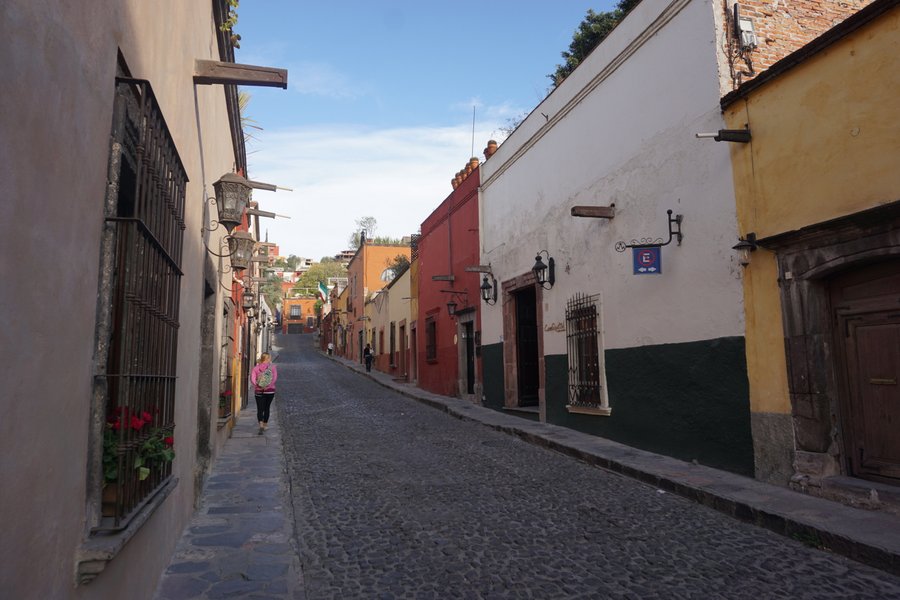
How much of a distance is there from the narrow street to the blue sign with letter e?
2610 mm

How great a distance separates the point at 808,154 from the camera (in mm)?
5859

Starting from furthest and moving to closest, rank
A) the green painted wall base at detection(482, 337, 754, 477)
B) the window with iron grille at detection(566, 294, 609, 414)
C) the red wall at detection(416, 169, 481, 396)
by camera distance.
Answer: the red wall at detection(416, 169, 481, 396) → the window with iron grille at detection(566, 294, 609, 414) → the green painted wall base at detection(482, 337, 754, 477)

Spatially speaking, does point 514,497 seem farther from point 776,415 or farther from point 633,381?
point 633,381

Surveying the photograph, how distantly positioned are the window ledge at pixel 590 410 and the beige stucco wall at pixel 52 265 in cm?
757

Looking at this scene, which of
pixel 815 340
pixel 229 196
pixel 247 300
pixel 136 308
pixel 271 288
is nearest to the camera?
pixel 136 308

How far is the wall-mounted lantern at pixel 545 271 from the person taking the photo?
11.1 m

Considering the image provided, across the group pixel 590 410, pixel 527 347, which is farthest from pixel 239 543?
pixel 527 347

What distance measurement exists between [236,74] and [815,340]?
18.4ft

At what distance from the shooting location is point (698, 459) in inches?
291

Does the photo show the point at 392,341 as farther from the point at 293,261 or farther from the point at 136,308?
the point at 293,261

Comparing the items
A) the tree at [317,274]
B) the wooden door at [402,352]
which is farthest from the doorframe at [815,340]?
the tree at [317,274]

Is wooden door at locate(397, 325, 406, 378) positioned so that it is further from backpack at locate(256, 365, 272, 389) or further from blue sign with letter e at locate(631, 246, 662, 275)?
blue sign with letter e at locate(631, 246, 662, 275)

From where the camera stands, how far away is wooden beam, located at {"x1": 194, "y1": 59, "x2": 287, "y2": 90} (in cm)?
481

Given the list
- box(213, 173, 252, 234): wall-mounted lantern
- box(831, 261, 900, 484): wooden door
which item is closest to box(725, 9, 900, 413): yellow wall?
box(831, 261, 900, 484): wooden door
